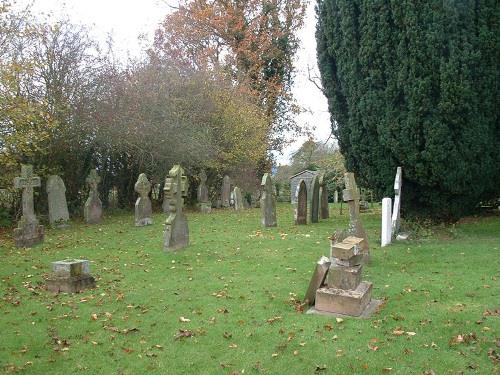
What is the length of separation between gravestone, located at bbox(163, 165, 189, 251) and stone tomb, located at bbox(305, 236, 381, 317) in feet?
15.7

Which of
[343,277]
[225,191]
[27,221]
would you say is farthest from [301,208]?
[343,277]

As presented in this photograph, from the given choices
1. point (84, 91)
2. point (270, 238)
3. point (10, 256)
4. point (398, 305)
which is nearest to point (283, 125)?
point (84, 91)

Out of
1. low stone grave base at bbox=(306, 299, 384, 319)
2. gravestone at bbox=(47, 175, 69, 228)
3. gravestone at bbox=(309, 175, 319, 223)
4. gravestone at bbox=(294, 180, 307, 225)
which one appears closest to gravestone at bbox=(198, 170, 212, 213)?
gravestone at bbox=(309, 175, 319, 223)

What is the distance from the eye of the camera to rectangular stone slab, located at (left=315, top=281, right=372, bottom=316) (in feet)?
20.8

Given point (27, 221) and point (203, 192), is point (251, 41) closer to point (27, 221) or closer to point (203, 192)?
point (203, 192)

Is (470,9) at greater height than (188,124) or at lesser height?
greater

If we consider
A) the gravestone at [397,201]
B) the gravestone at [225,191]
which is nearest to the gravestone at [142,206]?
the gravestone at [397,201]

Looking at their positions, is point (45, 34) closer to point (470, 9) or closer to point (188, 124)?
point (188, 124)

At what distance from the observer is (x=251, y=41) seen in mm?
30719

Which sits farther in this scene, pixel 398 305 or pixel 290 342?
pixel 398 305

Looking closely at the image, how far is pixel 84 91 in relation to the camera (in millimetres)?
16781

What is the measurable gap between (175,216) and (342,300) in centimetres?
557

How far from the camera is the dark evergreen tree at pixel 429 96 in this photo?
1145cm

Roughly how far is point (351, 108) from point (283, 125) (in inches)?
790
